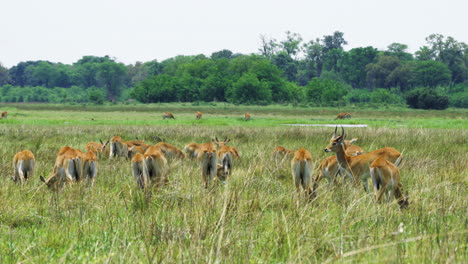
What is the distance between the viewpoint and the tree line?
261ft

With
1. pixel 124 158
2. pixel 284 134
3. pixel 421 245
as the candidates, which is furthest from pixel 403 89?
pixel 421 245

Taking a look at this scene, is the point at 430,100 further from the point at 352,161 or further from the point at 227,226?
the point at 227,226

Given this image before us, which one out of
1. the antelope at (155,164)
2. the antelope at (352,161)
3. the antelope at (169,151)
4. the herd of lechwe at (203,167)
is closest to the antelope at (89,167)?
the herd of lechwe at (203,167)

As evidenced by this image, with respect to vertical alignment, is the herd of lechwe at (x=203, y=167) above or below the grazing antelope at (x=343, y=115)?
above

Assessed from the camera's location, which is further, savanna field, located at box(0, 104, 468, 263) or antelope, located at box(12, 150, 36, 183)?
antelope, located at box(12, 150, 36, 183)

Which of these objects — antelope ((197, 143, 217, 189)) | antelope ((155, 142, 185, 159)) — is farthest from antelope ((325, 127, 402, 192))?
antelope ((155, 142, 185, 159))

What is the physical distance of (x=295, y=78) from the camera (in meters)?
125

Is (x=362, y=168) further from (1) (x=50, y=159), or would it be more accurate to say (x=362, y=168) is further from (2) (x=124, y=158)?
(1) (x=50, y=159)

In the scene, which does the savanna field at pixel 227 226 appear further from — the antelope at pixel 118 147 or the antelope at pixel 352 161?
the antelope at pixel 118 147

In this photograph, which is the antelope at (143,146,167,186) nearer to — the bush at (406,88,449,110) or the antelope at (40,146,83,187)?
the antelope at (40,146,83,187)

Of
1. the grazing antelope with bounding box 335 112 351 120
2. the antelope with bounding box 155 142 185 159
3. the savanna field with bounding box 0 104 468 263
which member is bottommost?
the grazing antelope with bounding box 335 112 351 120

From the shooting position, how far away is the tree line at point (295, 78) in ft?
261

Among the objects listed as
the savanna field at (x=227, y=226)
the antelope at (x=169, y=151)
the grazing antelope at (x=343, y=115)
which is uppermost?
the savanna field at (x=227, y=226)

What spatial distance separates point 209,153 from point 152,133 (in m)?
12.7
